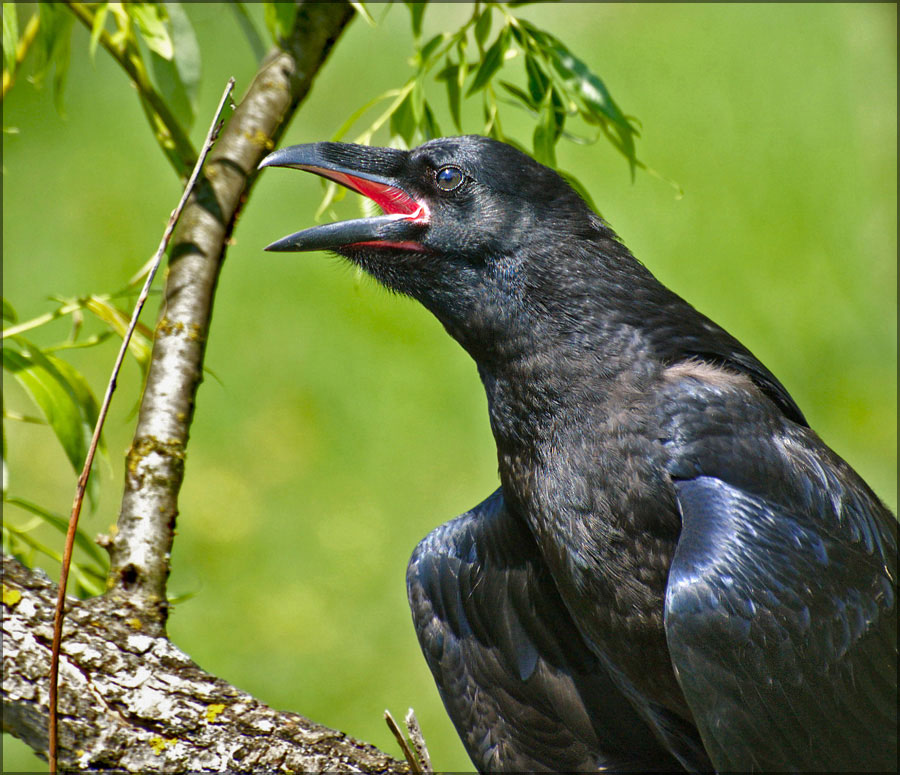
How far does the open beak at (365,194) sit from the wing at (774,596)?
470 mm

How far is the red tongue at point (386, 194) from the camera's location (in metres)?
1.52

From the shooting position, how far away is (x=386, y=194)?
1.54 metres

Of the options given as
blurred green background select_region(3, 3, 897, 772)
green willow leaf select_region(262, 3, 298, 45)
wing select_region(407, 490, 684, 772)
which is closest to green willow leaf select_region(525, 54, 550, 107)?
green willow leaf select_region(262, 3, 298, 45)

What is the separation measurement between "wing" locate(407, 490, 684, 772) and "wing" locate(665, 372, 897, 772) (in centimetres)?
42

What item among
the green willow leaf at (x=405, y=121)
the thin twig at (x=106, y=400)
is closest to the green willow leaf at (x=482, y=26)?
the green willow leaf at (x=405, y=121)

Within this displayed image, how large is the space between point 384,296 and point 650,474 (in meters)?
2.65

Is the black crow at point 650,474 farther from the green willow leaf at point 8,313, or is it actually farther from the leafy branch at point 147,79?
the green willow leaf at point 8,313

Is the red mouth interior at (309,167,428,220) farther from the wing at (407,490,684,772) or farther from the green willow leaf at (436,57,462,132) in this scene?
the wing at (407,490,684,772)

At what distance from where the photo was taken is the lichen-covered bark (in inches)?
59.3

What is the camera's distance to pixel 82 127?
431cm

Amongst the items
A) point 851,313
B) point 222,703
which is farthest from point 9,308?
point 851,313

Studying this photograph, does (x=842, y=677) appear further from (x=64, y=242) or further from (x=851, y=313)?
(x=64, y=242)

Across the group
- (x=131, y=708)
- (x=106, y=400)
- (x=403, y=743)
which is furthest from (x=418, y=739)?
(x=106, y=400)

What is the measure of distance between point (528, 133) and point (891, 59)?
1437 millimetres
